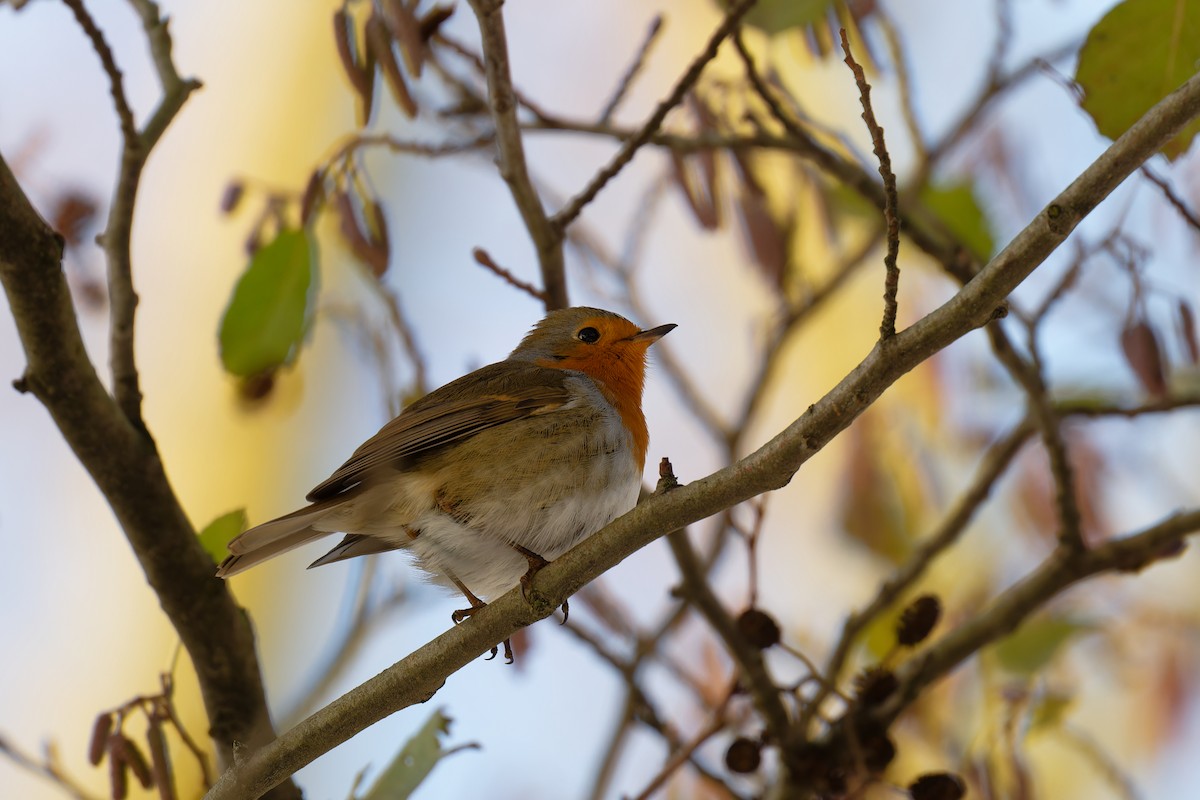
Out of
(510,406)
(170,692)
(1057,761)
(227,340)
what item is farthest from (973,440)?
(170,692)

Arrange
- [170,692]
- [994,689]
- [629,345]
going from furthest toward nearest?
1. [629,345]
2. [994,689]
3. [170,692]

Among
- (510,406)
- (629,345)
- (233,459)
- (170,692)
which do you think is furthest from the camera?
(233,459)

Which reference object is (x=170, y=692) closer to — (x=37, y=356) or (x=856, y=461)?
(x=37, y=356)

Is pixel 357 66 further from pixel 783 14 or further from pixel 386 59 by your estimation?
pixel 783 14

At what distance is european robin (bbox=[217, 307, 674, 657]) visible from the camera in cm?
281

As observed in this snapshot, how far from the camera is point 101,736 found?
2395mm

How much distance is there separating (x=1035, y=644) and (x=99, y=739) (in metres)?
2.33

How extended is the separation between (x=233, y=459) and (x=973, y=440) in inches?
143

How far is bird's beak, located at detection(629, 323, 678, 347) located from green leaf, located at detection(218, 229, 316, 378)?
1.07 metres

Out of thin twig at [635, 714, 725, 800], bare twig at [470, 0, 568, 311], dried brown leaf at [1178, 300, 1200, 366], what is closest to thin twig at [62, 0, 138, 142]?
bare twig at [470, 0, 568, 311]

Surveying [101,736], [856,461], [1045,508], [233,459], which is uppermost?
[233,459]

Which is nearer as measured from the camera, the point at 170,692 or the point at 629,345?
the point at 170,692

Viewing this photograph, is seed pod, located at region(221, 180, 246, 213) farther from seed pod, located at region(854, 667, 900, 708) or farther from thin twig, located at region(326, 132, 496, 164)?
seed pod, located at region(854, 667, 900, 708)

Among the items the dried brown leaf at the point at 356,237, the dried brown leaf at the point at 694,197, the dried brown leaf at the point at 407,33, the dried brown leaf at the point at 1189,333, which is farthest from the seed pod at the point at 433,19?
the dried brown leaf at the point at 1189,333
